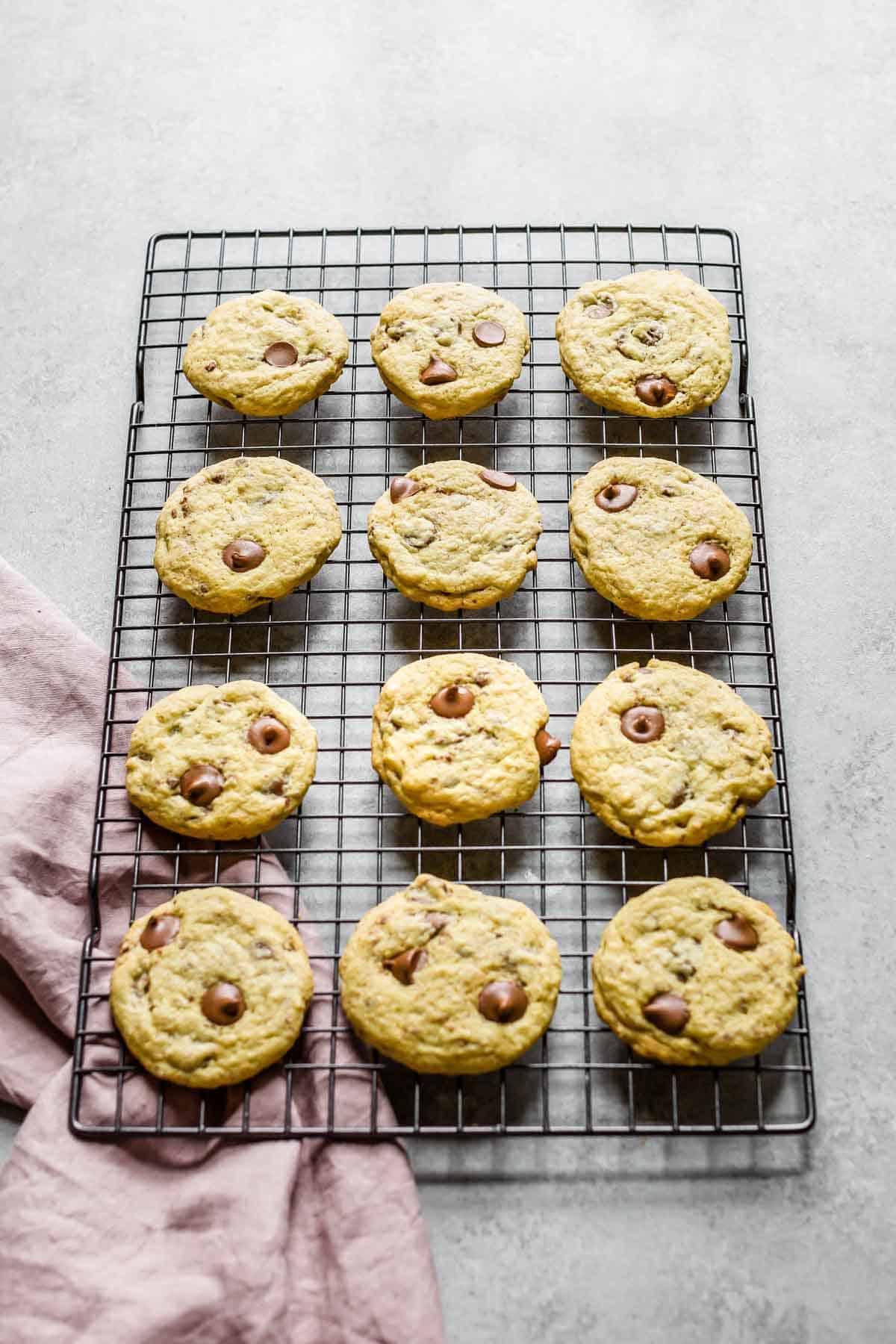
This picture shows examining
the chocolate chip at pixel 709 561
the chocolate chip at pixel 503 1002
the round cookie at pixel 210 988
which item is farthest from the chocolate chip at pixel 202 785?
the chocolate chip at pixel 709 561

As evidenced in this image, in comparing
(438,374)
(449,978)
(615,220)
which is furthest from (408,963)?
(615,220)

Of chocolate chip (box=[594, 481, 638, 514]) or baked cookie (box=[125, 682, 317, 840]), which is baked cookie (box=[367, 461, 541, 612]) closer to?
chocolate chip (box=[594, 481, 638, 514])

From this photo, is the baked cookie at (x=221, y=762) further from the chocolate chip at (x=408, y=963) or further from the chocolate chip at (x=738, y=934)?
the chocolate chip at (x=738, y=934)

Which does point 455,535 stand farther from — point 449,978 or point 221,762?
point 449,978

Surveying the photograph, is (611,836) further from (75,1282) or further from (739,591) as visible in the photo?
(75,1282)

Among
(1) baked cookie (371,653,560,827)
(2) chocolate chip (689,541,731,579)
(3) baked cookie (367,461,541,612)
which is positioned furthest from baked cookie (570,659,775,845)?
(3) baked cookie (367,461,541,612)

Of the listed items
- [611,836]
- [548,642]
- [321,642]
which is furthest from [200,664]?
[611,836]
